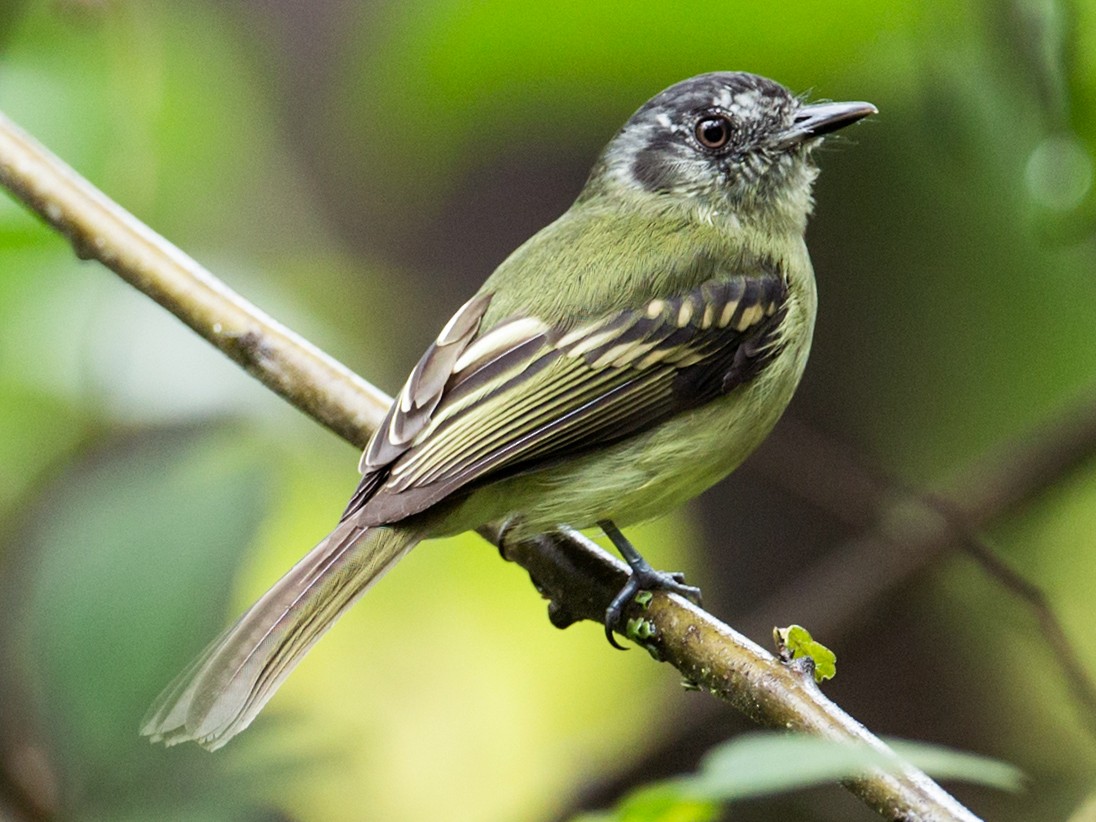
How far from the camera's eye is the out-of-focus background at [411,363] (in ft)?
8.70

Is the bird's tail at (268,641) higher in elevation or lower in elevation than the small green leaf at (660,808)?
lower

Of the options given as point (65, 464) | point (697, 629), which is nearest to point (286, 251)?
point (65, 464)

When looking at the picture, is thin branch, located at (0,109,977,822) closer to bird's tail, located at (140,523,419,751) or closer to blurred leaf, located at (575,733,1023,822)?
bird's tail, located at (140,523,419,751)

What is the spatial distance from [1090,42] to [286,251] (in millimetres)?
2832

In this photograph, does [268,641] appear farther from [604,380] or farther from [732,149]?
[732,149]

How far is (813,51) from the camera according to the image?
2.86 metres

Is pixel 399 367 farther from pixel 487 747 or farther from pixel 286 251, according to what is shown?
pixel 487 747

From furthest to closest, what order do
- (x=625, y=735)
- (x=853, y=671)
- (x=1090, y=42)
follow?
(x=853, y=671) < (x=625, y=735) < (x=1090, y=42)

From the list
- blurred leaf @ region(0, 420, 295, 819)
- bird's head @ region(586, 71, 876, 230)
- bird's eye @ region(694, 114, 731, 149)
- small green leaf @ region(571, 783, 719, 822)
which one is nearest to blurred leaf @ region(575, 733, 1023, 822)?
small green leaf @ region(571, 783, 719, 822)

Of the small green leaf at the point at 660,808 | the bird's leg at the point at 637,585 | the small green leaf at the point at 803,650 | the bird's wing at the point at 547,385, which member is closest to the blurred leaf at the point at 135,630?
the bird's wing at the point at 547,385

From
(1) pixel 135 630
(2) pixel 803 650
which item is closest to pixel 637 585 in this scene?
(2) pixel 803 650

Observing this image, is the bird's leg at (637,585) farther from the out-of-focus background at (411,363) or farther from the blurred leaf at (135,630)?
the blurred leaf at (135,630)

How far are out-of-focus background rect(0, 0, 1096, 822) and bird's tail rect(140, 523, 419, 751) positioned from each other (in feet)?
0.31

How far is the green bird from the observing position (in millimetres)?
2613
